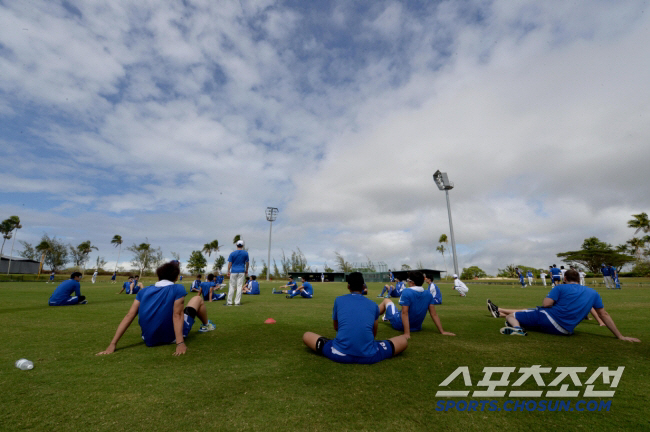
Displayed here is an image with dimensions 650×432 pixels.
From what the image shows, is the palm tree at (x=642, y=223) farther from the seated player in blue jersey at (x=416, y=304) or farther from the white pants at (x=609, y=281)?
the seated player in blue jersey at (x=416, y=304)

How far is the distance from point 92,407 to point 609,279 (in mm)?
33763

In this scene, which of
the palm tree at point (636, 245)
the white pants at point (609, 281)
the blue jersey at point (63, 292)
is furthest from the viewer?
the palm tree at point (636, 245)

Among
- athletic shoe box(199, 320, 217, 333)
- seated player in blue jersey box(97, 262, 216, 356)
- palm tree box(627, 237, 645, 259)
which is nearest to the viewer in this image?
seated player in blue jersey box(97, 262, 216, 356)

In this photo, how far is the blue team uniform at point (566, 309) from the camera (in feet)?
17.5

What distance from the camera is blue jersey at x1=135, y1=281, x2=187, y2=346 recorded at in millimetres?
4336

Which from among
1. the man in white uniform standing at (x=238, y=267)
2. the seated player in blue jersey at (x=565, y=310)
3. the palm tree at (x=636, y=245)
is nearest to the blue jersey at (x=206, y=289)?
the man in white uniform standing at (x=238, y=267)

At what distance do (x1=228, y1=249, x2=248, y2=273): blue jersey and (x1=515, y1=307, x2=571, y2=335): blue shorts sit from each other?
829cm

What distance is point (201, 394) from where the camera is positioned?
2832mm

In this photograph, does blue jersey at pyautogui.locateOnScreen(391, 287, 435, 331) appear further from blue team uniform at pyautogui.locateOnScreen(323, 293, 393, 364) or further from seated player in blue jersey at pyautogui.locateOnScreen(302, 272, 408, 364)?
blue team uniform at pyautogui.locateOnScreen(323, 293, 393, 364)

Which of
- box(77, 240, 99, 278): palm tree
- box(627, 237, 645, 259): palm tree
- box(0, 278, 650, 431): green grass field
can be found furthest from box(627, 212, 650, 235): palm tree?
box(77, 240, 99, 278): palm tree

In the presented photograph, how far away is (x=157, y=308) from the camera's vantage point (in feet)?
14.3

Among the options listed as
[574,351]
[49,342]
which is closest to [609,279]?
[574,351]

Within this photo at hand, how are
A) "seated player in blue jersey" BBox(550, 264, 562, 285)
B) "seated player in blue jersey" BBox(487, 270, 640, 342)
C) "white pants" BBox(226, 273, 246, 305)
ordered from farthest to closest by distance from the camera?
"seated player in blue jersey" BBox(550, 264, 562, 285), "white pants" BBox(226, 273, 246, 305), "seated player in blue jersey" BBox(487, 270, 640, 342)

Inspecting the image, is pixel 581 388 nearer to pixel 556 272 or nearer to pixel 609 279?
pixel 556 272
